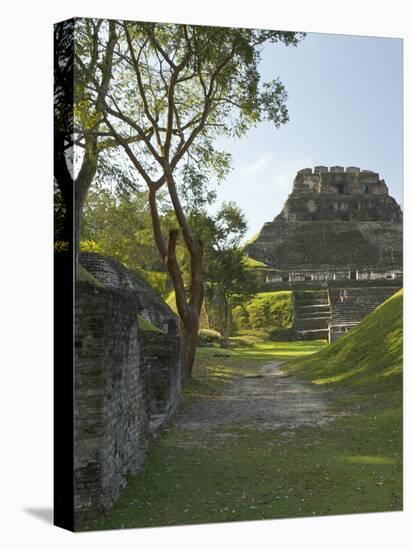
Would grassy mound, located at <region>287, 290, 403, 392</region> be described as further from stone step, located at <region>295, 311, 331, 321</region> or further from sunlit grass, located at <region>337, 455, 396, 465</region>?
sunlit grass, located at <region>337, 455, 396, 465</region>

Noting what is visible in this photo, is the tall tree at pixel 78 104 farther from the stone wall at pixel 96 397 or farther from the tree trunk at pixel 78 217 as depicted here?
the stone wall at pixel 96 397

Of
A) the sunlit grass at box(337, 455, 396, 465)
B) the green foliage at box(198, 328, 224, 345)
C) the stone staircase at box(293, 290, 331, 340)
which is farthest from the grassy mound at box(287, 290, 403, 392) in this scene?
the green foliage at box(198, 328, 224, 345)

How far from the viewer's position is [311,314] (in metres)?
13.6

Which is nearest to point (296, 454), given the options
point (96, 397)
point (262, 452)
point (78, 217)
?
point (262, 452)

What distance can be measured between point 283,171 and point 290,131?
52cm

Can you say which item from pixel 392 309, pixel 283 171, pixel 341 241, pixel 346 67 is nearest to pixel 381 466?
pixel 392 309

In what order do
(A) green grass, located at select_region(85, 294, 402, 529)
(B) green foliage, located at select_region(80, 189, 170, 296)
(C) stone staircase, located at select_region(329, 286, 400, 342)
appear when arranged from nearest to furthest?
(B) green foliage, located at select_region(80, 189, 170, 296)
(A) green grass, located at select_region(85, 294, 402, 529)
(C) stone staircase, located at select_region(329, 286, 400, 342)

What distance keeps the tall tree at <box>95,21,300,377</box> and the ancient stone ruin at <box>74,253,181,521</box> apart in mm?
444

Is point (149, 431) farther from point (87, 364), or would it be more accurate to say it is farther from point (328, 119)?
point (328, 119)

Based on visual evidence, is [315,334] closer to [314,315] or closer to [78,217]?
[314,315]

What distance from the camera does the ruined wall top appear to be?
12781 millimetres

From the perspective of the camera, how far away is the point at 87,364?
10.7 metres

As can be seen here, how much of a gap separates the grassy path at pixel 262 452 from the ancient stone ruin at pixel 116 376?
13.1 inches

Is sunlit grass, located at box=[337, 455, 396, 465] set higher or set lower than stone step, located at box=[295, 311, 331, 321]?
lower
